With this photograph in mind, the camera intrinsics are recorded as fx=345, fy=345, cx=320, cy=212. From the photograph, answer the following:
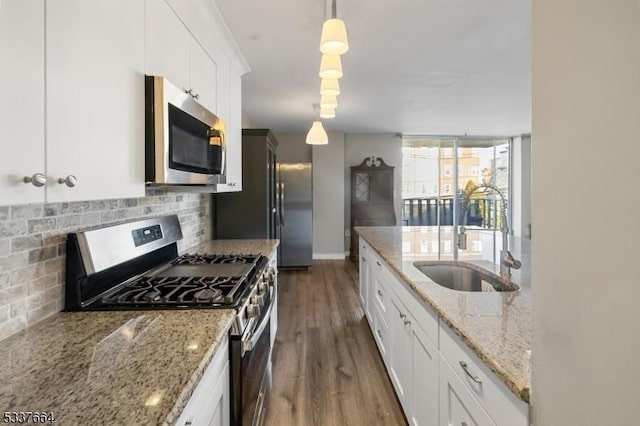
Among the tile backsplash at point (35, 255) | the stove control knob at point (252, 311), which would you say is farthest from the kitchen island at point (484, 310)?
the tile backsplash at point (35, 255)

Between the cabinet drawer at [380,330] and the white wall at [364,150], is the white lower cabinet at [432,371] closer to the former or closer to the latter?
the cabinet drawer at [380,330]

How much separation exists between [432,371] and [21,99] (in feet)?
4.99

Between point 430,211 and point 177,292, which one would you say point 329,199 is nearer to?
point 430,211

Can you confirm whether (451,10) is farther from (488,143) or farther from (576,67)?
(488,143)

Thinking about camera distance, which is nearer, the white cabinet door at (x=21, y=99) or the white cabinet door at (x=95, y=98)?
the white cabinet door at (x=21, y=99)

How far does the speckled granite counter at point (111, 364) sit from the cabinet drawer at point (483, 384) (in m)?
0.75

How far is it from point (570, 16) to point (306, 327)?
304cm

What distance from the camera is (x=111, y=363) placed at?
89 centimetres

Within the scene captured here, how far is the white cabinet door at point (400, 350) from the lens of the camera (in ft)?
5.73

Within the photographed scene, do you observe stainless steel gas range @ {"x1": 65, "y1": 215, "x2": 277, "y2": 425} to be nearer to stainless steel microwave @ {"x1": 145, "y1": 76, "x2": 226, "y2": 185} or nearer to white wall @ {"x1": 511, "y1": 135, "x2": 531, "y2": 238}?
stainless steel microwave @ {"x1": 145, "y1": 76, "x2": 226, "y2": 185}

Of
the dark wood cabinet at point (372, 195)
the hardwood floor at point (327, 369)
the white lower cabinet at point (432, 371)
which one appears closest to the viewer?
the white lower cabinet at point (432, 371)

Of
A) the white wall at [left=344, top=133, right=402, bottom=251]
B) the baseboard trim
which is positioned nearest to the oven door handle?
the baseboard trim

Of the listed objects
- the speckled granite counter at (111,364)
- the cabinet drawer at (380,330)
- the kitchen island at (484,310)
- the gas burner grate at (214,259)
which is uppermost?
the gas burner grate at (214,259)

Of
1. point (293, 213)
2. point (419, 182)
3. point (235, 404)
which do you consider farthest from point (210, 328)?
point (419, 182)
